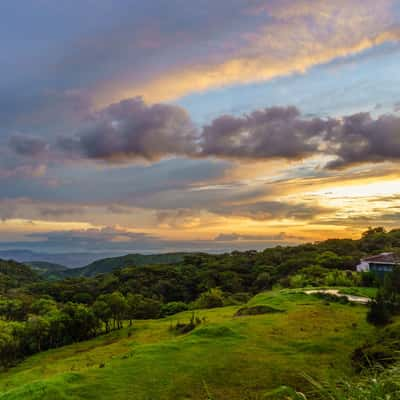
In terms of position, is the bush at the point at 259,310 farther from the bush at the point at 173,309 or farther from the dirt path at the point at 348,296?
the bush at the point at 173,309

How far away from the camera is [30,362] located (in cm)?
4891

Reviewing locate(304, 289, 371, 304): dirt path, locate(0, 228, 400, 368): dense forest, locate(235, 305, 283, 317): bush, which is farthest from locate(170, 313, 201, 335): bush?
locate(304, 289, 371, 304): dirt path

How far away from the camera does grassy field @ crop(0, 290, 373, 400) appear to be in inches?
850

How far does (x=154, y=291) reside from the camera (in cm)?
9612

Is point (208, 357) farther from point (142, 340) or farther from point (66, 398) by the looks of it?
point (142, 340)

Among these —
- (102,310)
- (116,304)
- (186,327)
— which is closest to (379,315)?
(186,327)

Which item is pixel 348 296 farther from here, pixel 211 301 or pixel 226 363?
pixel 211 301

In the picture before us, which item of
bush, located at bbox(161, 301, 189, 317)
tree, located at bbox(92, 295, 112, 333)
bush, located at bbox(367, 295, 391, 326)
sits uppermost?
bush, located at bbox(367, 295, 391, 326)

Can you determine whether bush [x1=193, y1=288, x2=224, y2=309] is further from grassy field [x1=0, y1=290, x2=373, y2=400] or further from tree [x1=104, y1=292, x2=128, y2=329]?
grassy field [x1=0, y1=290, x2=373, y2=400]

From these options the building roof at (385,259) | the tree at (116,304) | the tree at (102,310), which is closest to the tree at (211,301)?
the tree at (116,304)

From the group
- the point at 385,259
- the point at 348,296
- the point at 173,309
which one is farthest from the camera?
Answer: the point at 173,309

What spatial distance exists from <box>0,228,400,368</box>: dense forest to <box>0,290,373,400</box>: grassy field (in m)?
5.37

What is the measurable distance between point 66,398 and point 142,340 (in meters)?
25.1

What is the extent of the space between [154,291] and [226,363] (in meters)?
72.7
